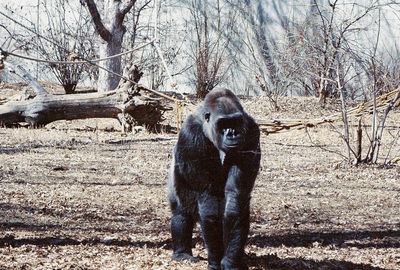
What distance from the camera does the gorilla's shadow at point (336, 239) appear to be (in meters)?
4.69

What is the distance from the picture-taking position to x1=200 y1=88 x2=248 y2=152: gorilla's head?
3.40 m

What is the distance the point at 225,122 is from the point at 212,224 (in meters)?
0.58

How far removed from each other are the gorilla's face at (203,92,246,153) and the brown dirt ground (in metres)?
0.85

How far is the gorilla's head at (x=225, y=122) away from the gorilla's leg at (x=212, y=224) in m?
0.32

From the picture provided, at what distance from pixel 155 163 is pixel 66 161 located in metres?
0.94

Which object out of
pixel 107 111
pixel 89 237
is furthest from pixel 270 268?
pixel 107 111

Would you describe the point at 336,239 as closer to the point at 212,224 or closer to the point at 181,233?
the point at 181,233

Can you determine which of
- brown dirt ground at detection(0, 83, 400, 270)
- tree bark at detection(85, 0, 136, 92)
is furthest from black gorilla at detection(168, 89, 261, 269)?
tree bark at detection(85, 0, 136, 92)

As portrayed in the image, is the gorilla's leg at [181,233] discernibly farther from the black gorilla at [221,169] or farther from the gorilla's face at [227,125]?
the gorilla's face at [227,125]

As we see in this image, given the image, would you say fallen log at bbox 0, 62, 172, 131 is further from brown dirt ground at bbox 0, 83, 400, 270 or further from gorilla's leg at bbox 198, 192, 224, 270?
gorilla's leg at bbox 198, 192, 224, 270

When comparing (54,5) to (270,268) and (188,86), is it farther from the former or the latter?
(270,268)

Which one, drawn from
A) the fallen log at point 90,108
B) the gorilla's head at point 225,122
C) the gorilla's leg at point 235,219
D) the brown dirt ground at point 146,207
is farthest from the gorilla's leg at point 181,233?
the fallen log at point 90,108

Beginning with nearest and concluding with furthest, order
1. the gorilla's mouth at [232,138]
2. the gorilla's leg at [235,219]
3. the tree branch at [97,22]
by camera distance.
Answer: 1. the gorilla's mouth at [232,138]
2. the gorilla's leg at [235,219]
3. the tree branch at [97,22]

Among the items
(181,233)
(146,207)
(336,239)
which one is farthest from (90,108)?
(181,233)
